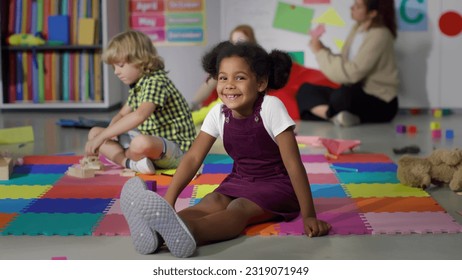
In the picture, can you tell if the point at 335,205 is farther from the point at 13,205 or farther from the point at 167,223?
the point at 13,205

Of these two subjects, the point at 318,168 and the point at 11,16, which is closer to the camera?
the point at 318,168

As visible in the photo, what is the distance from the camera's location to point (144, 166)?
8.38 ft

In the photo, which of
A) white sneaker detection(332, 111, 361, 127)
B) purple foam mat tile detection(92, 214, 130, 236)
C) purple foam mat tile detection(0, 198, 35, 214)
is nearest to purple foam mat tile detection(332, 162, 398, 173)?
purple foam mat tile detection(92, 214, 130, 236)

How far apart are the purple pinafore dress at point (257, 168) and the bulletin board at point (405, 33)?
2.60 metres

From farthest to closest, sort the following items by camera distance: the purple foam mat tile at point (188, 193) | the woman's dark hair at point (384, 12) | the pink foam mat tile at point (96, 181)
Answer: the woman's dark hair at point (384, 12) → the pink foam mat tile at point (96, 181) → the purple foam mat tile at point (188, 193)

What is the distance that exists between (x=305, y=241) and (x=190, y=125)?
1.05m

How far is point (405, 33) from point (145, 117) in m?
2.35

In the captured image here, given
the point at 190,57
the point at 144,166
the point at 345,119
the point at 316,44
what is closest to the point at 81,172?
the point at 144,166

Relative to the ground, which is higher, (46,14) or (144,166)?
(46,14)

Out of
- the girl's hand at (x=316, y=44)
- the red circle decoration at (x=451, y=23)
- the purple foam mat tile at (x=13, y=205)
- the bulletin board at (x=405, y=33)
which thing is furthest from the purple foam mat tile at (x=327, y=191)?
the red circle decoration at (x=451, y=23)

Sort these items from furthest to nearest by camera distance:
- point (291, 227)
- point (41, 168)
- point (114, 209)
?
point (41, 168), point (114, 209), point (291, 227)

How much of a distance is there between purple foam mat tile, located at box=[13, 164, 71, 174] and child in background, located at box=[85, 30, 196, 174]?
0.41ft

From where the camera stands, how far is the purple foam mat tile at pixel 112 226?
182 cm

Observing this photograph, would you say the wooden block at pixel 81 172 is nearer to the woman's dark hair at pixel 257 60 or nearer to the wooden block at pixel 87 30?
the woman's dark hair at pixel 257 60
